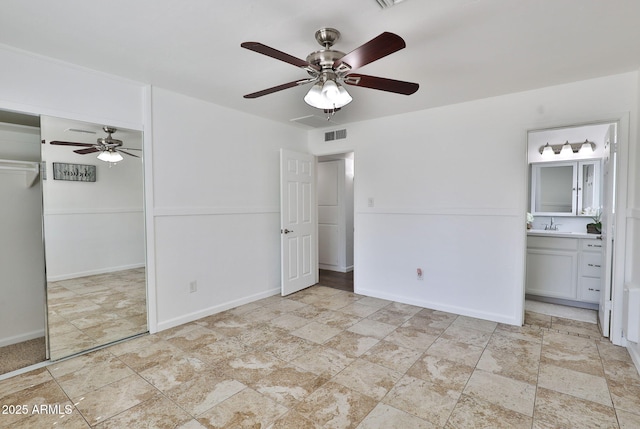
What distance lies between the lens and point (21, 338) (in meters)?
2.88

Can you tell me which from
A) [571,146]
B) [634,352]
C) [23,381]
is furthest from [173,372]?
[571,146]

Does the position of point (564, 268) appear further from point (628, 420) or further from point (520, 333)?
point (628, 420)

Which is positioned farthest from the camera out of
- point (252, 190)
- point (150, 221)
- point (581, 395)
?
point (252, 190)

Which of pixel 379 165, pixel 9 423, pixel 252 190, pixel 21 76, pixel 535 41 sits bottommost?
pixel 9 423

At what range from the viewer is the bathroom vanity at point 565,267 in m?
3.69

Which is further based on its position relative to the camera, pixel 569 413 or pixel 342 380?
pixel 342 380

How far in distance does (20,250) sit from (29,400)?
4.62 ft

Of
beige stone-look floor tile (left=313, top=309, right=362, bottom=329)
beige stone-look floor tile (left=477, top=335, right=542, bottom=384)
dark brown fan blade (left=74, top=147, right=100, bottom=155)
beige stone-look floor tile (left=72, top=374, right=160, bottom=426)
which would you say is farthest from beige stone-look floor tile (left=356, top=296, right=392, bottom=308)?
dark brown fan blade (left=74, top=147, right=100, bottom=155)

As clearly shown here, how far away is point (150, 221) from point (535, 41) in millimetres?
3538

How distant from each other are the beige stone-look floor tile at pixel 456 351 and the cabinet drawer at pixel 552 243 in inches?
79.2

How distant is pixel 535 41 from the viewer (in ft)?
7.15

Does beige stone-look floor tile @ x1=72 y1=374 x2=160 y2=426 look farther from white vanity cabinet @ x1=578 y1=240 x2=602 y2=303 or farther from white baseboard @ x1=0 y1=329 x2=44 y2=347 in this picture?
white vanity cabinet @ x1=578 y1=240 x2=602 y2=303

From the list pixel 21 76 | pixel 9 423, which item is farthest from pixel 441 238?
pixel 21 76

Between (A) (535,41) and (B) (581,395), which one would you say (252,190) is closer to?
(A) (535,41)
